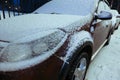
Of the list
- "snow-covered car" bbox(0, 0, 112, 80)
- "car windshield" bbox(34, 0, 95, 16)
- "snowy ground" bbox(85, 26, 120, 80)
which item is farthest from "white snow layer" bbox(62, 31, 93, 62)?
"snowy ground" bbox(85, 26, 120, 80)

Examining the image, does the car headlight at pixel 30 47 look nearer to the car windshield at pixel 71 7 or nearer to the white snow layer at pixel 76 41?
the white snow layer at pixel 76 41

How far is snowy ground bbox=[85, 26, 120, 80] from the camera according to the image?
3646 millimetres

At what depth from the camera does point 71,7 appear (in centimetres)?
343

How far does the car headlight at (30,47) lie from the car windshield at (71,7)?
1.15 meters

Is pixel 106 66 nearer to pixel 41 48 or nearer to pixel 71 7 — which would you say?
pixel 71 7

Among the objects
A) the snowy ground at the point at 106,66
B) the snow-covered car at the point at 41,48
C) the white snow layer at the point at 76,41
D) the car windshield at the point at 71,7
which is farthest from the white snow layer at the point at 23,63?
the snowy ground at the point at 106,66

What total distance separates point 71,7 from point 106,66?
5.31 feet

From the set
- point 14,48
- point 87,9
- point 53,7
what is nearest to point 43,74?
point 14,48

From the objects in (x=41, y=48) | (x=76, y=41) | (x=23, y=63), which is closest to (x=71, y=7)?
(x=76, y=41)

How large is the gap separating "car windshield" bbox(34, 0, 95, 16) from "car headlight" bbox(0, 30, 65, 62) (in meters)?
1.15

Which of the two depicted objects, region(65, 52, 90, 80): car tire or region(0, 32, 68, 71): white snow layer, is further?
region(65, 52, 90, 80): car tire

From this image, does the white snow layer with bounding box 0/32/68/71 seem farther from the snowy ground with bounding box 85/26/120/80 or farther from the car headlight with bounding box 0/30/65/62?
the snowy ground with bounding box 85/26/120/80

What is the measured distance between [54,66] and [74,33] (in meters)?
0.56

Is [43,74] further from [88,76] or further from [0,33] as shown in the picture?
[88,76]
